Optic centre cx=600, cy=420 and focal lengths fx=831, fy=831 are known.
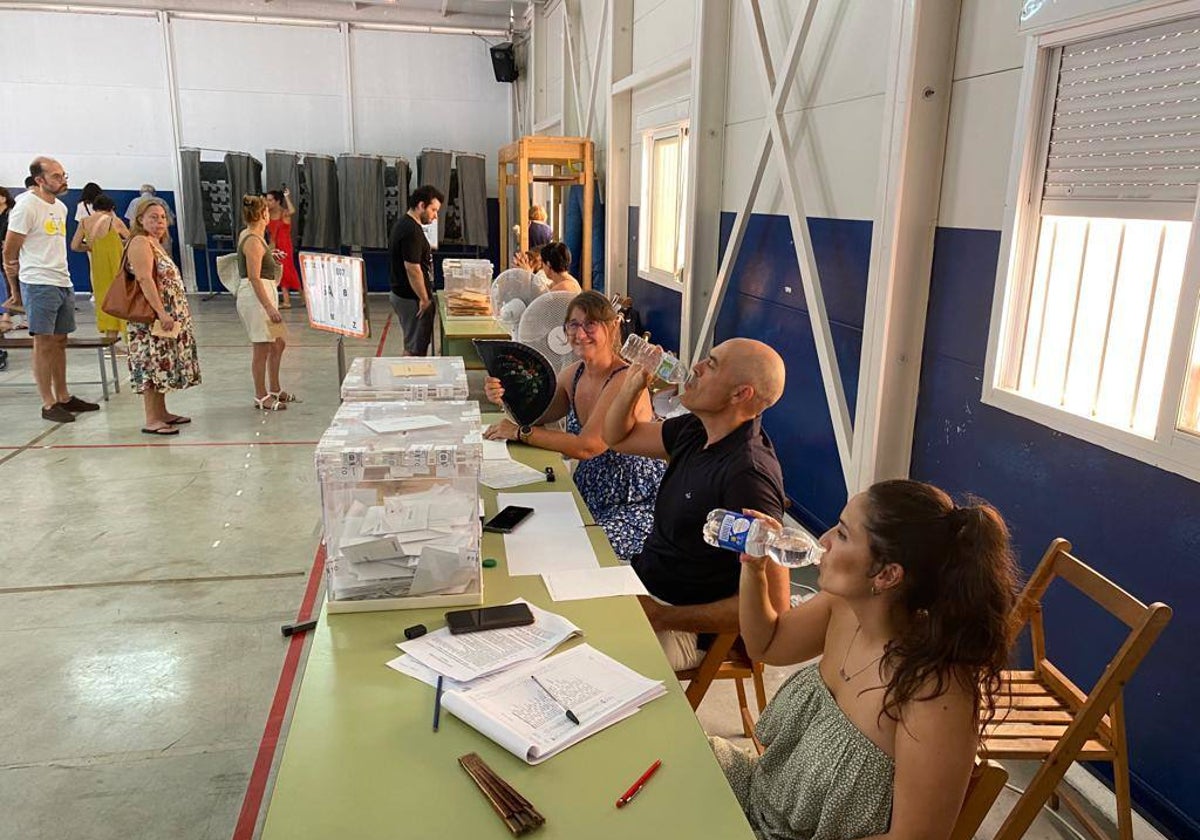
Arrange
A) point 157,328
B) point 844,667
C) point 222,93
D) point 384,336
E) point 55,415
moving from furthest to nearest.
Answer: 1. point 222,93
2. point 384,336
3. point 55,415
4. point 157,328
5. point 844,667

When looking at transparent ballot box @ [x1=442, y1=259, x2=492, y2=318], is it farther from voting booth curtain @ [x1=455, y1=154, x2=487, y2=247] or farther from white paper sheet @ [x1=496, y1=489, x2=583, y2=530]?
voting booth curtain @ [x1=455, y1=154, x2=487, y2=247]

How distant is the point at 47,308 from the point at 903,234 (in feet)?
19.7

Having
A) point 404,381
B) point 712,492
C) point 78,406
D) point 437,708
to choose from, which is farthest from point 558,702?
point 78,406

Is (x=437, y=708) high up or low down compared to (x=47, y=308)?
down

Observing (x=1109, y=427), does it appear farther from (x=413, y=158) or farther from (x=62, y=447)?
(x=413, y=158)

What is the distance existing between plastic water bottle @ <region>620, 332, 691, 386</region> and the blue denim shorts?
5.19 meters

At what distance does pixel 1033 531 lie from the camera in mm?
2654

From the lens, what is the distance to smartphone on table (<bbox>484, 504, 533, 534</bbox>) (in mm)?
2479

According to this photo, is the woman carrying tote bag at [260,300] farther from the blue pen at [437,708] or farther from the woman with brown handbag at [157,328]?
the blue pen at [437,708]

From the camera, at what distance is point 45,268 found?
600 cm

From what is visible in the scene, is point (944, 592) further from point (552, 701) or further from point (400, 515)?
point (400, 515)

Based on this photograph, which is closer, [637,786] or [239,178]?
[637,786]

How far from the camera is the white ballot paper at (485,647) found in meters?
1.75

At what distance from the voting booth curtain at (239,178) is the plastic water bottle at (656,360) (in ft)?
37.1
